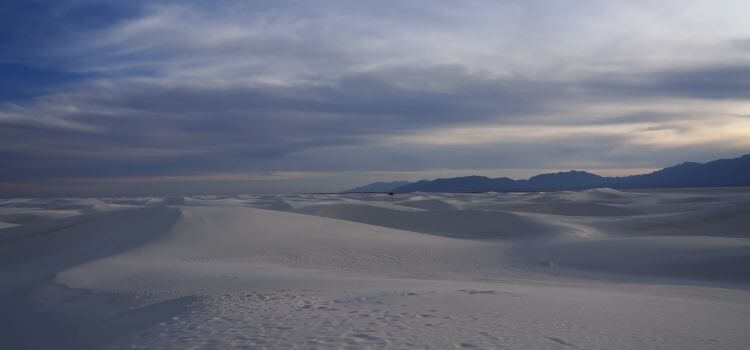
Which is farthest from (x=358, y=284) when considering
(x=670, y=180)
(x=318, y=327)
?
(x=670, y=180)

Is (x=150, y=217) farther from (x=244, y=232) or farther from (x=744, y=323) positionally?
(x=744, y=323)

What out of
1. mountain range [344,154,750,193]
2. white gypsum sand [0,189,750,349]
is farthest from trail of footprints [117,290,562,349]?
mountain range [344,154,750,193]

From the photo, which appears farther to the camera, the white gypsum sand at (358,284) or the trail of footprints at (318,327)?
the white gypsum sand at (358,284)

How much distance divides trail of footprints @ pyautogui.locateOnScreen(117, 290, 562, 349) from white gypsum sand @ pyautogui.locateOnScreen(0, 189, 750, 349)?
28 mm

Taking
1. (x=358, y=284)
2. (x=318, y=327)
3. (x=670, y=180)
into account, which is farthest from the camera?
(x=670, y=180)

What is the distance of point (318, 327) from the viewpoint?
562 cm

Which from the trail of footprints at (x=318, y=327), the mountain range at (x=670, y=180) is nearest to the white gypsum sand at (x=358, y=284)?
the trail of footprints at (x=318, y=327)

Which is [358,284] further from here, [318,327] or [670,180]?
[670,180]

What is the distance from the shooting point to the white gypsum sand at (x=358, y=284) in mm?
5535

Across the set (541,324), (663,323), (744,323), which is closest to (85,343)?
(541,324)

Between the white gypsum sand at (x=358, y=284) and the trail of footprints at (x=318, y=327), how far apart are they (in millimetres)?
28

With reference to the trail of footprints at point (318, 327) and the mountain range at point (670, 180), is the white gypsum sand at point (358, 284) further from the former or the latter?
the mountain range at point (670, 180)

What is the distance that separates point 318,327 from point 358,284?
3.58 metres

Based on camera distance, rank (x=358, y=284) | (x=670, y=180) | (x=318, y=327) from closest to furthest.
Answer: (x=318, y=327) → (x=358, y=284) → (x=670, y=180)
